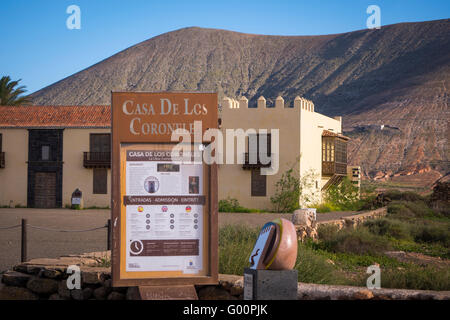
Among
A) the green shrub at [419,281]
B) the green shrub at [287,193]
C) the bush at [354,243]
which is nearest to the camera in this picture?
the green shrub at [419,281]

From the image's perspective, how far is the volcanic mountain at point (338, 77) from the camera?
72062 mm

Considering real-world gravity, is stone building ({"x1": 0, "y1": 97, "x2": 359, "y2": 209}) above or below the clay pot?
above

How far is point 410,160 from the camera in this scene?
220 feet

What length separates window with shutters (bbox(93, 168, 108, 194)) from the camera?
34500mm

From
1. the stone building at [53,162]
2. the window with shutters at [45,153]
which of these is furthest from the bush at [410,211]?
the window with shutters at [45,153]

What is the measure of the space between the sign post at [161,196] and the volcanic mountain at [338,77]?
59.6m

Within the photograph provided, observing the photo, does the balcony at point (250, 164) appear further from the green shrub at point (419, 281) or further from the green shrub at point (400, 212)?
the green shrub at point (419, 281)

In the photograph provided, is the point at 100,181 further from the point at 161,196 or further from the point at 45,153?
the point at 161,196

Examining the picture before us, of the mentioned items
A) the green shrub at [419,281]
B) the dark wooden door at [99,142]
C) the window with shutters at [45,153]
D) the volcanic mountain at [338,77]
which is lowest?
the green shrub at [419,281]

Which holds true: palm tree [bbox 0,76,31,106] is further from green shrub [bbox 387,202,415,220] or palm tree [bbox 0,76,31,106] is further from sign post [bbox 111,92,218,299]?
sign post [bbox 111,92,218,299]

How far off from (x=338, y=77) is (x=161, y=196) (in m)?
110

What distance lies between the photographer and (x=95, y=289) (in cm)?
722

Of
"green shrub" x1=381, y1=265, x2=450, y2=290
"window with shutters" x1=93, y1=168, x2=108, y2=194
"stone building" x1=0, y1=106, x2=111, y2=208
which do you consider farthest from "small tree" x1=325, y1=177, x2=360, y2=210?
"green shrub" x1=381, y1=265, x2=450, y2=290

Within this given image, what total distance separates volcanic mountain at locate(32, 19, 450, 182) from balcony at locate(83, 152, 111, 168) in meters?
39.4
